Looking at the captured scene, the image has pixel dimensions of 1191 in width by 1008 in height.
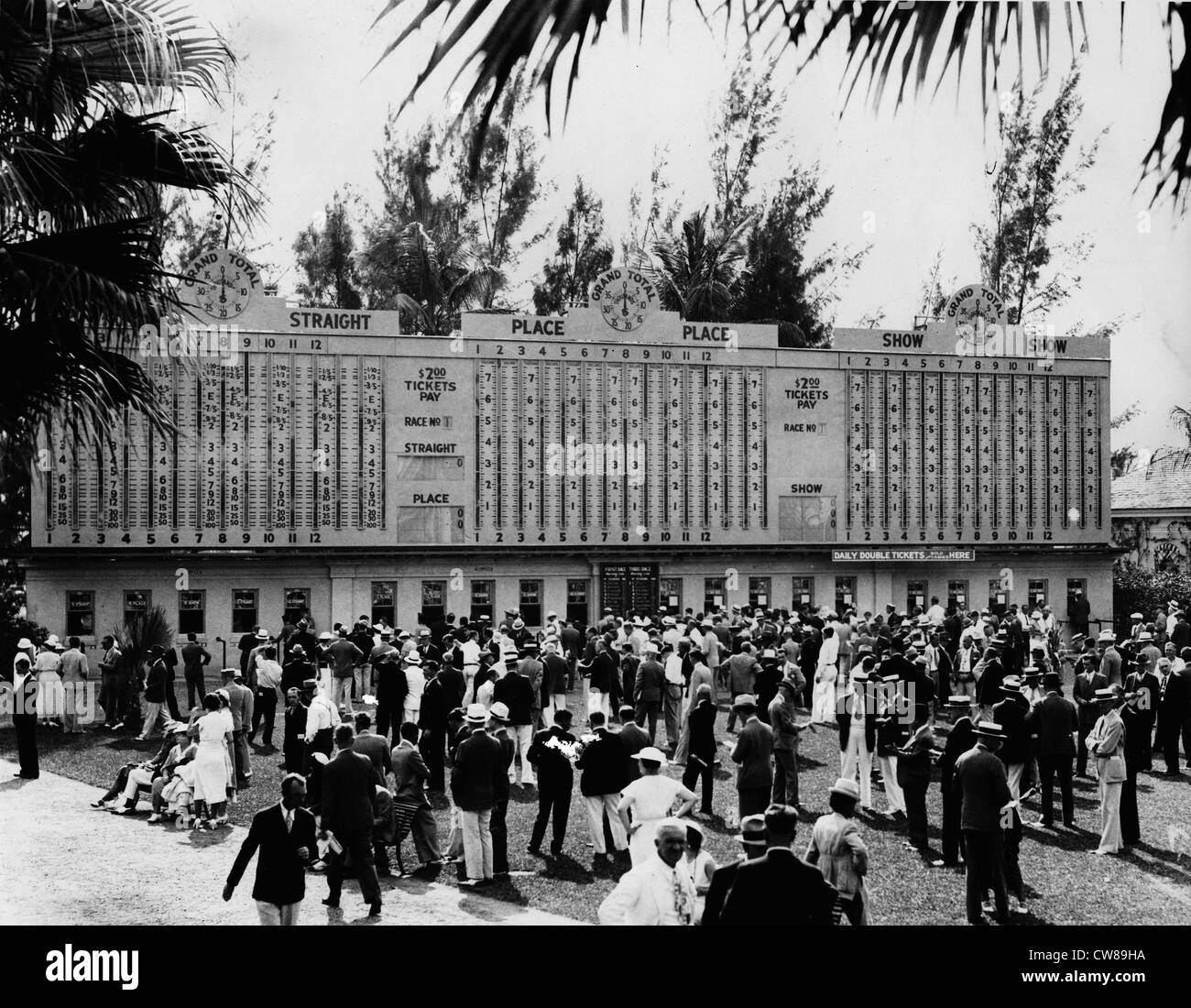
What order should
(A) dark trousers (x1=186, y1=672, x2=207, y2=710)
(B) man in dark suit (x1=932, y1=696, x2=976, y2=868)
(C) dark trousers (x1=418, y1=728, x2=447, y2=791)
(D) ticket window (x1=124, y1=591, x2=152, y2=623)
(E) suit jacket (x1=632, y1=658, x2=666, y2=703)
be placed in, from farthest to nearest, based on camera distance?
(D) ticket window (x1=124, y1=591, x2=152, y2=623) → (A) dark trousers (x1=186, y1=672, x2=207, y2=710) → (E) suit jacket (x1=632, y1=658, x2=666, y2=703) → (C) dark trousers (x1=418, y1=728, x2=447, y2=791) → (B) man in dark suit (x1=932, y1=696, x2=976, y2=868)

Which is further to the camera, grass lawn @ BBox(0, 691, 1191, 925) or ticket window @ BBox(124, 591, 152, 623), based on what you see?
ticket window @ BBox(124, 591, 152, 623)

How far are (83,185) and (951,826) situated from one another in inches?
333

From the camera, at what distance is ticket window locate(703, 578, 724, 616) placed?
26.2 meters

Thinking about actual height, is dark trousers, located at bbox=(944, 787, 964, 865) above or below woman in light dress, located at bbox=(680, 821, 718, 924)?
below

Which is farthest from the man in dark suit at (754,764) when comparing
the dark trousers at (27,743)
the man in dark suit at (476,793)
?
the dark trousers at (27,743)

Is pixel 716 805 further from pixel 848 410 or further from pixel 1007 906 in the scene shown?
pixel 848 410

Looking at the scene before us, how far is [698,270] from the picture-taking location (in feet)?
78.8

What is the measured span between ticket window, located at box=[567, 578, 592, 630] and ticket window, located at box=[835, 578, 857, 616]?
558 centimetres

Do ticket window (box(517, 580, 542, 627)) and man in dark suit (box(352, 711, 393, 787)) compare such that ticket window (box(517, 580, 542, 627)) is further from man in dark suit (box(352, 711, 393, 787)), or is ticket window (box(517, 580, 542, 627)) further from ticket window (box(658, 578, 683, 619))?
man in dark suit (box(352, 711, 393, 787))

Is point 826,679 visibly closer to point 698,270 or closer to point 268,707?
point 268,707

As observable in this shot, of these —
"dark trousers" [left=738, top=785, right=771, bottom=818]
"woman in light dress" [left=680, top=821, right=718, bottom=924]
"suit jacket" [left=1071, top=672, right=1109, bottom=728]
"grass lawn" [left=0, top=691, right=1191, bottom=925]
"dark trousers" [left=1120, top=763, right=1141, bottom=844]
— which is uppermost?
"woman in light dress" [left=680, top=821, right=718, bottom=924]

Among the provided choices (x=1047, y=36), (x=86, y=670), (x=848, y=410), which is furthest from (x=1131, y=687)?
(x=86, y=670)

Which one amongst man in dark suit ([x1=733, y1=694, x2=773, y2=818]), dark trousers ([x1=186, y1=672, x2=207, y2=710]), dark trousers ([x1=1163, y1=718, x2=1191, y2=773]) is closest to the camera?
man in dark suit ([x1=733, y1=694, x2=773, y2=818])

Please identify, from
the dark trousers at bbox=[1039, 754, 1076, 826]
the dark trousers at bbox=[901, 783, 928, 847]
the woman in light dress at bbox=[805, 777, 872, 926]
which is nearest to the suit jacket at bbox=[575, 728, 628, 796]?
the dark trousers at bbox=[901, 783, 928, 847]
